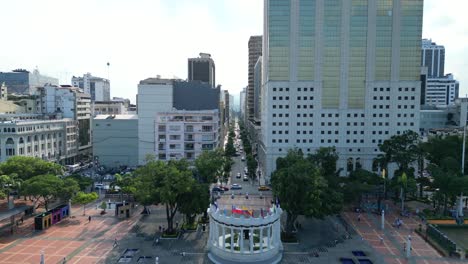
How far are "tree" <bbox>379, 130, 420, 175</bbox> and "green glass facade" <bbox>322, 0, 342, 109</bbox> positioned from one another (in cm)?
2099

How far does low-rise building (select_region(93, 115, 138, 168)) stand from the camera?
353ft

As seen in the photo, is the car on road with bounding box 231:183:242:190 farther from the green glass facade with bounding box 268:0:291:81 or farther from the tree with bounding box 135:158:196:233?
the tree with bounding box 135:158:196:233

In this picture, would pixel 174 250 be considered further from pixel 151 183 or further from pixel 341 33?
pixel 341 33

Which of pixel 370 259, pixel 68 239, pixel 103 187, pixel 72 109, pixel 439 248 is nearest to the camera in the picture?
pixel 370 259

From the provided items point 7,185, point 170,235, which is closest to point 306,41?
point 170,235

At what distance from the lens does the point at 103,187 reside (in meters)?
83.8

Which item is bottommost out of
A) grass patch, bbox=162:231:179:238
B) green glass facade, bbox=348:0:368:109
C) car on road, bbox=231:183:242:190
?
grass patch, bbox=162:231:179:238

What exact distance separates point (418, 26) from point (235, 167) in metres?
68.0

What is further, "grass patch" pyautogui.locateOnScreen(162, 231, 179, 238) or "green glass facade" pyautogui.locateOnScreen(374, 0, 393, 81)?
"green glass facade" pyautogui.locateOnScreen(374, 0, 393, 81)

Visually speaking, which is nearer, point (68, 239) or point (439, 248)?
point (439, 248)

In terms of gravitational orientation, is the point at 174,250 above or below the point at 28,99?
below

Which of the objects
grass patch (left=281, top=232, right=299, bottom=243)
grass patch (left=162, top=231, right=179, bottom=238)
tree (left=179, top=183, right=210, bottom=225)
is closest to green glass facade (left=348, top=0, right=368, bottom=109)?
grass patch (left=281, top=232, right=299, bottom=243)

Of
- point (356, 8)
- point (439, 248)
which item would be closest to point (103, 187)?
point (439, 248)

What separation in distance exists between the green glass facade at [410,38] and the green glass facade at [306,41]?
886 inches
